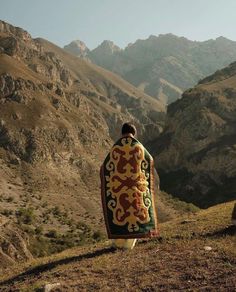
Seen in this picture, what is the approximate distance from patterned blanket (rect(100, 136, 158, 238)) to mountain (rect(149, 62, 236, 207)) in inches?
4209

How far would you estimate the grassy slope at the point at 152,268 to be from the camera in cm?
1291

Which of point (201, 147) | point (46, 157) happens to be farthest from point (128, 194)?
point (201, 147)

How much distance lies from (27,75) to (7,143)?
27.8 m

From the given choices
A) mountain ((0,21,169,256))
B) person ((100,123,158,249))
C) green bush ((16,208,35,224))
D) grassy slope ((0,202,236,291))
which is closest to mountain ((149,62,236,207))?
mountain ((0,21,169,256))

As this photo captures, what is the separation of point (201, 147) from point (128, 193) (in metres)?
128

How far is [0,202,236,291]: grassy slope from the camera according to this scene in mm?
12906

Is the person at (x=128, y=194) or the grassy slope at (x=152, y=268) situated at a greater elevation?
the person at (x=128, y=194)

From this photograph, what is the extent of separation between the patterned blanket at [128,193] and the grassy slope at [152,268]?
0.70 metres

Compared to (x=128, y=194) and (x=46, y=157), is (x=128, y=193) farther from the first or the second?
(x=46, y=157)

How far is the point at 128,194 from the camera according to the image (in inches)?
664

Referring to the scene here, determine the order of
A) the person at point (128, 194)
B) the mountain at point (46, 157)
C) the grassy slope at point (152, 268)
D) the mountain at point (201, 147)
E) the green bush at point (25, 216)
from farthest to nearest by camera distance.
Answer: the mountain at point (201, 147)
the mountain at point (46, 157)
the green bush at point (25, 216)
the person at point (128, 194)
the grassy slope at point (152, 268)

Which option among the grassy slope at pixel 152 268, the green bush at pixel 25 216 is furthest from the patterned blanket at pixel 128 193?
the green bush at pixel 25 216

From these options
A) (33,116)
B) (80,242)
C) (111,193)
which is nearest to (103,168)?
(111,193)

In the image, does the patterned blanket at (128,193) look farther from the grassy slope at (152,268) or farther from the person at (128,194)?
the grassy slope at (152,268)
